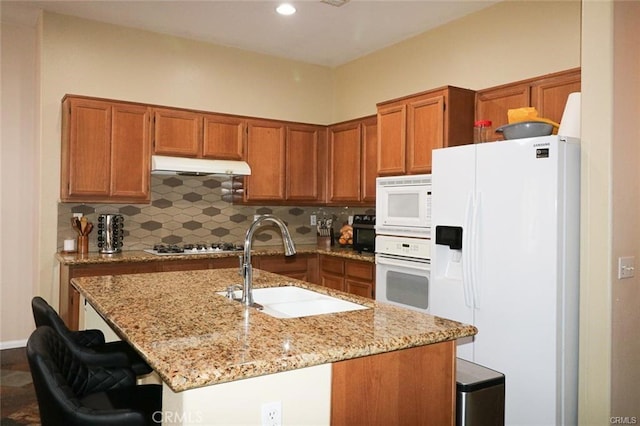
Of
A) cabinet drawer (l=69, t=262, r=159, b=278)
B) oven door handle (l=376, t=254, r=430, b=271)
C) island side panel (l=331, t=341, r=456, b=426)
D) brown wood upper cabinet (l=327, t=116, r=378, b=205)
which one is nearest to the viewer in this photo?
island side panel (l=331, t=341, r=456, b=426)

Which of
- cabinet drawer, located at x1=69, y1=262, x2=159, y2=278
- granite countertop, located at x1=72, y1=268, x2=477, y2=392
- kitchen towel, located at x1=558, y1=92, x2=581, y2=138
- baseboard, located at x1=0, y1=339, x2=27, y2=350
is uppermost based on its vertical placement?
kitchen towel, located at x1=558, y1=92, x2=581, y2=138

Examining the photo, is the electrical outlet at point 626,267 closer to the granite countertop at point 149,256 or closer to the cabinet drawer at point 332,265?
the granite countertop at point 149,256

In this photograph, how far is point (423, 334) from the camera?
5.17 ft

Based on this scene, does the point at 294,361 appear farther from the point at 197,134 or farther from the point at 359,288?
the point at 197,134

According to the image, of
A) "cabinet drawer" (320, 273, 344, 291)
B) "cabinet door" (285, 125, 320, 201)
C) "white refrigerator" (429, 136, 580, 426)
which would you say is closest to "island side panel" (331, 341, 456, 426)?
"white refrigerator" (429, 136, 580, 426)

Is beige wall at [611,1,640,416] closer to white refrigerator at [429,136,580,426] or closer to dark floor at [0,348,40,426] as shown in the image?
white refrigerator at [429,136,580,426]

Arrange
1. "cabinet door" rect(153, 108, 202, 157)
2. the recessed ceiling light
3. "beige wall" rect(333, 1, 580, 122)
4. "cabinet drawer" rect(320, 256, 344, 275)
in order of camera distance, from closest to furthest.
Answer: "beige wall" rect(333, 1, 580, 122), the recessed ceiling light, "cabinet door" rect(153, 108, 202, 157), "cabinet drawer" rect(320, 256, 344, 275)

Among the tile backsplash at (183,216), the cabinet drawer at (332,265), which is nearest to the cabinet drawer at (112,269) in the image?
the tile backsplash at (183,216)

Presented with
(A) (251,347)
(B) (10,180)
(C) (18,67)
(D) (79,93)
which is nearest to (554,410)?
(A) (251,347)

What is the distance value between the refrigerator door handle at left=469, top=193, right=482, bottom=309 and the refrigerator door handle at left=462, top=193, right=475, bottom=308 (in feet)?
0.05

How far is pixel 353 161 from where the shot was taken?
4.84 m

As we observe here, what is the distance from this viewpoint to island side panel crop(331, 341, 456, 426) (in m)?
1.44

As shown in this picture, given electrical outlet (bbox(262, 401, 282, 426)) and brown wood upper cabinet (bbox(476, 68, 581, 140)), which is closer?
electrical outlet (bbox(262, 401, 282, 426))

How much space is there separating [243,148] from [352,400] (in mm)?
3505
